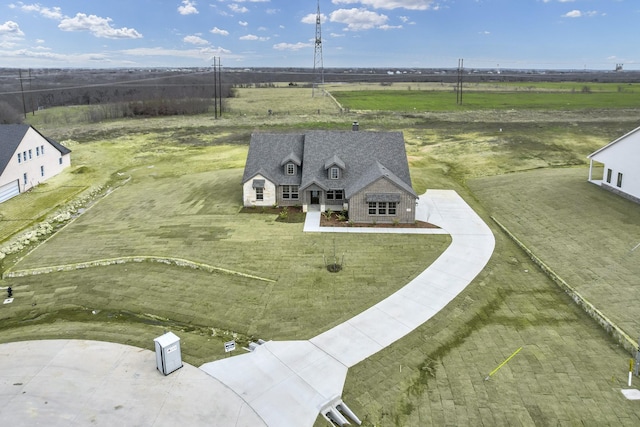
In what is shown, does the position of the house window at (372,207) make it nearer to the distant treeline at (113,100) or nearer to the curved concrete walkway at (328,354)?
the curved concrete walkway at (328,354)

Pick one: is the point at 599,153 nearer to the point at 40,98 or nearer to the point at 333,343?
the point at 333,343

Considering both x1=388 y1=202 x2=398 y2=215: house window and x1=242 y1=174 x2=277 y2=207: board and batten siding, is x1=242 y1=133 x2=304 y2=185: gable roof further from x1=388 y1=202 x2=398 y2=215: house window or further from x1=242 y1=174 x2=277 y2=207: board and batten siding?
x1=388 y1=202 x2=398 y2=215: house window

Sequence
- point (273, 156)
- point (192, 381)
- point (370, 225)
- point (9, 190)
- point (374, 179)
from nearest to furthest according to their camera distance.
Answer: point (192, 381), point (374, 179), point (370, 225), point (273, 156), point (9, 190)

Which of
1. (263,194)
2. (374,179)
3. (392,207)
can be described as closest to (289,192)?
(263,194)

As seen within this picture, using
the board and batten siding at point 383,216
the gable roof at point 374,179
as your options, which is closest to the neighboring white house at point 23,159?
the gable roof at point 374,179

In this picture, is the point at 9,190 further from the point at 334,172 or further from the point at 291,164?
the point at 334,172
